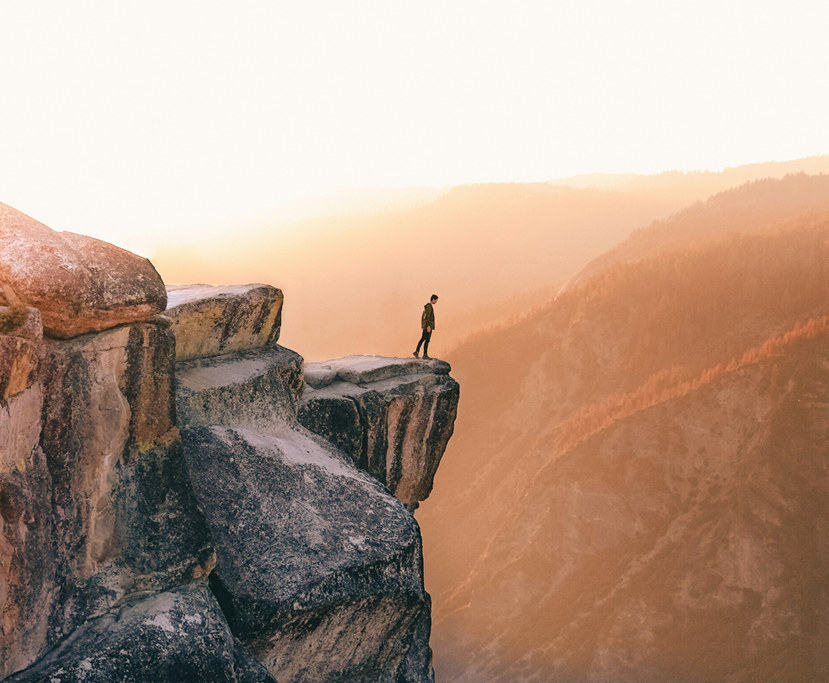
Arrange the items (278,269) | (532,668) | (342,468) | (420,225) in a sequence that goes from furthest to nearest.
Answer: (420,225) < (278,269) < (532,668) < (342,468)

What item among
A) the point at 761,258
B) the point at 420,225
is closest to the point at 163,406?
the point at 761,258

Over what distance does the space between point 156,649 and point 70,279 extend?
4.16 meters

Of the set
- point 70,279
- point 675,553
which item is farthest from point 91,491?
point 675,553

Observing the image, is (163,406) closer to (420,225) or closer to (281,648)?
(281,648)

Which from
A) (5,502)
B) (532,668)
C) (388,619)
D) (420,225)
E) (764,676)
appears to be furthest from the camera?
(420,225)

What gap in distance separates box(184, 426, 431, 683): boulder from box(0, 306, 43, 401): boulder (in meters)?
3.44

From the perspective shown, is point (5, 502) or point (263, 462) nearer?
point (5, 502)

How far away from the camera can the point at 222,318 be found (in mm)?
12961

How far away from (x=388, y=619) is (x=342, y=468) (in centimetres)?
266

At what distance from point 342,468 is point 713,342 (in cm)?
4303

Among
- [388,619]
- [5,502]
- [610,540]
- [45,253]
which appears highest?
[45,253]

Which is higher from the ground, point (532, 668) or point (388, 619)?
point (388, 619)

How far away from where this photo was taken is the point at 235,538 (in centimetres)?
1012

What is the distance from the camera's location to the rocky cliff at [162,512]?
7562 mm
